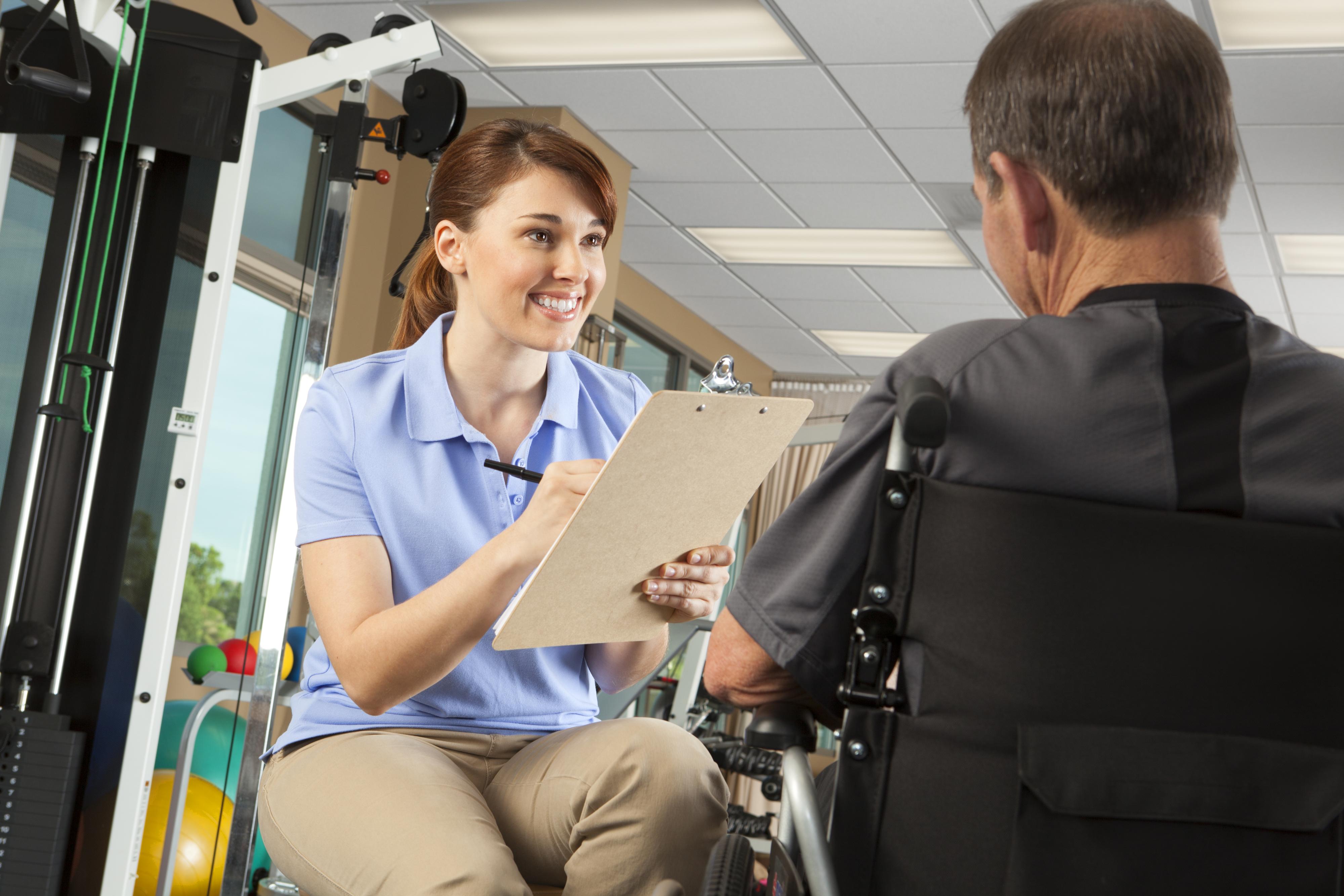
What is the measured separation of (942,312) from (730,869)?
602 cm

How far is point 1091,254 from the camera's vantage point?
2.81ft

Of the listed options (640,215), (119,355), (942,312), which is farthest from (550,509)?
(942,312)

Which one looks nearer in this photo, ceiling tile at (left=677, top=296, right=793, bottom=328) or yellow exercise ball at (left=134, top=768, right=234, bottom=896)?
yellow exercise ball at (left=134, top=768, right=234, bottom=896)

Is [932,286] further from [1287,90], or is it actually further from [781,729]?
[781,729]

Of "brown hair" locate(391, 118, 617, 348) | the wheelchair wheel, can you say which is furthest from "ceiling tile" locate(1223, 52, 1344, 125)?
the wheelchair wheel

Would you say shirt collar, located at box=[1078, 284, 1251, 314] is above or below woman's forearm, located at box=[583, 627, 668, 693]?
above

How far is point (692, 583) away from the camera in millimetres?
1136

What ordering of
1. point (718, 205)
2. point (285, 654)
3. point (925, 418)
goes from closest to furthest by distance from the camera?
point (925, 418)
point (285, 654)
point (718, 205)

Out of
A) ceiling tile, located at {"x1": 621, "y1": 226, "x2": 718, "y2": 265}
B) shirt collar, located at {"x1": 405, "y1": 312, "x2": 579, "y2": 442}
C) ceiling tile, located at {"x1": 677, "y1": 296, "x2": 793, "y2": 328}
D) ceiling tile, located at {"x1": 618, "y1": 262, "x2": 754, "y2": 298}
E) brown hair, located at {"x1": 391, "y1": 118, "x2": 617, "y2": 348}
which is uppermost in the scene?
ceiling tile, located at {"x1": 621, "y1": 226, "x2": 718, "y2": 265}

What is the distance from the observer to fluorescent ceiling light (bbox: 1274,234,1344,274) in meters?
4.82

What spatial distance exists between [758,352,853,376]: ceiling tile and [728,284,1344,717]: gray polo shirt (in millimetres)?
7223

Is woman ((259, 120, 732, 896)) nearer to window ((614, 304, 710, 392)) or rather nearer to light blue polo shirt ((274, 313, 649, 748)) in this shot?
light blue polo shirt ((274, 313, 649, 748))

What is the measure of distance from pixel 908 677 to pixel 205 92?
2.06 m

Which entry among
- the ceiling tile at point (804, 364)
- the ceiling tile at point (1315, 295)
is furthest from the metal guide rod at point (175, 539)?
the ceiling tile at point (804, 364)
